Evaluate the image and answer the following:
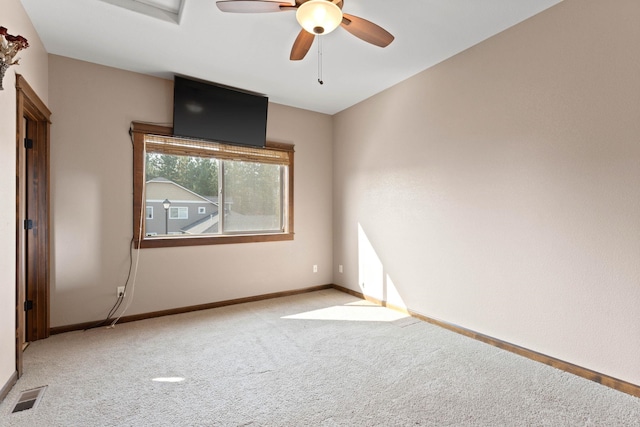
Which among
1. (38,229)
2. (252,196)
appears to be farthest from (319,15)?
(38,229)

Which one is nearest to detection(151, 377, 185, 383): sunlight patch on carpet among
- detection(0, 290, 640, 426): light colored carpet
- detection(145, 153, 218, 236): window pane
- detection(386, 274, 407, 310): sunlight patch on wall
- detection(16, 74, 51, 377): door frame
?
detection(0, 290, 640, 426): light colored carpet

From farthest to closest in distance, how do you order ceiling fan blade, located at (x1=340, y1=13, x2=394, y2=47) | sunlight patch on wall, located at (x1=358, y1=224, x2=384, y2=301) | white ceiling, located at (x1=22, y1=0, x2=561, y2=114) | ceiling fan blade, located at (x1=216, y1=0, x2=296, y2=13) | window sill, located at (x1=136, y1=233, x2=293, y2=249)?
1. sunlight patch on wall, located at (x1=358, y1=224, x2=384, y2=301)
2. window sill, located at (x1=136, y1=233, x2=293, y2=249)
3. white ceiling, located at (x1=22, y1=0, x2=561, y2=114)
4. ceiling fan blade, located at (x1=340, y1=13, x2=394, y2=47)
5. ceiling fan blade, located at (x1=216, y1=0, x2=296, y2=13)

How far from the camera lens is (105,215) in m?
3.34

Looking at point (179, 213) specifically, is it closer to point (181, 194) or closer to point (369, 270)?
point (181, 194)

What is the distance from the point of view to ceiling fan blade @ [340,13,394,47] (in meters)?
2.08

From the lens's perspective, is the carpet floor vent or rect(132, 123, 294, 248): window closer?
the carpet floor vent

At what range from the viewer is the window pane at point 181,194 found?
3660 millimetres

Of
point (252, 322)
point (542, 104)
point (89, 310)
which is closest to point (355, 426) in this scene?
point (252, 322)

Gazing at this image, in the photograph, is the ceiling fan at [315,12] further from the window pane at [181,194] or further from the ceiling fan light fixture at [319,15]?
the window pane at [181,194]

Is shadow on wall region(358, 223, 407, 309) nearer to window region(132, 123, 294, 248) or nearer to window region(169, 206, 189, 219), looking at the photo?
window region(132, 123, 294, 248)

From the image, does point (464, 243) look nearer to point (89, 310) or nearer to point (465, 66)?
point (465, 66)

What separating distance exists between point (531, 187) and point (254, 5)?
8.32 feet

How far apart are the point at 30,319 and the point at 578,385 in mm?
4645

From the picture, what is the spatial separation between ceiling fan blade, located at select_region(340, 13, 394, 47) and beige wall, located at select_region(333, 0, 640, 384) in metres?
1.28
